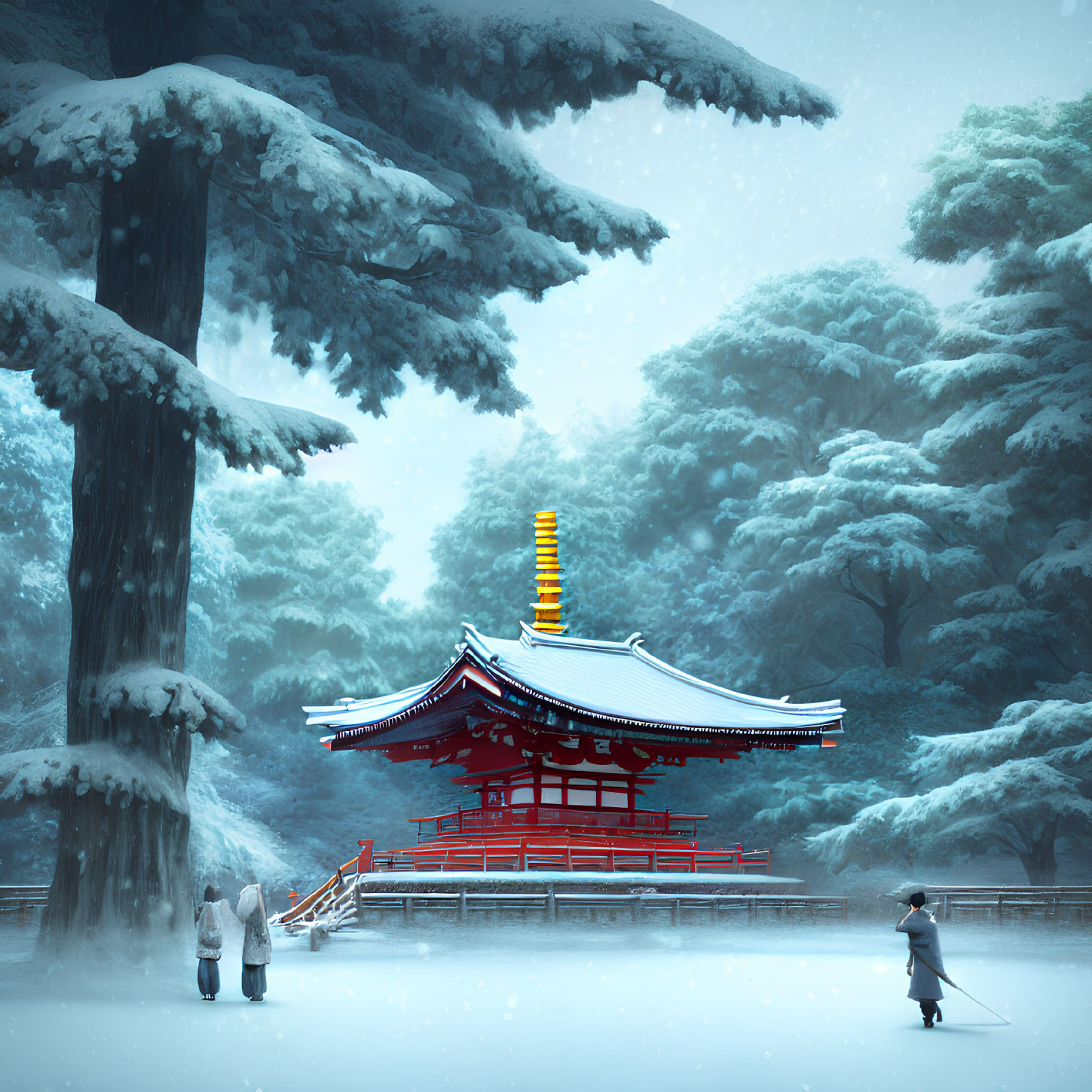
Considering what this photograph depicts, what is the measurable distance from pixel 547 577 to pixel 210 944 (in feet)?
43.3

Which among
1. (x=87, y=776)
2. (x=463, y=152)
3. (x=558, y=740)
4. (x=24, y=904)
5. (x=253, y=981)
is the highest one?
(x=463, y=152)

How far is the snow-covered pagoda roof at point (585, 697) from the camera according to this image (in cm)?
1522

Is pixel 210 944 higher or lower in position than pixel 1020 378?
lower

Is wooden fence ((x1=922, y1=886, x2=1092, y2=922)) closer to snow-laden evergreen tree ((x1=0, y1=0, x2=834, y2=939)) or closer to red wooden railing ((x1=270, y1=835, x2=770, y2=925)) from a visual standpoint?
red wooden railing ((x1=270, y1=835, x2=770, y2=925))

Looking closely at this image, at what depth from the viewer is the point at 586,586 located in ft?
110

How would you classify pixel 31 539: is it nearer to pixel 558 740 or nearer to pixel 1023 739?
pixel 558 740

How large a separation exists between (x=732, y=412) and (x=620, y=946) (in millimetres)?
22261

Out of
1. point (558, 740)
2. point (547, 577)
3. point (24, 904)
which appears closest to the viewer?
point (24, 904)

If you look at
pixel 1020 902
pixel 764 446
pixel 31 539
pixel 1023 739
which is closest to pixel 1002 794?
pixel 1023 739

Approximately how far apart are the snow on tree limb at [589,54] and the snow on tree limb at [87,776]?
27.4ft

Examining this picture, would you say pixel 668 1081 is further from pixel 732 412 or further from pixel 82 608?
pixel 732 412

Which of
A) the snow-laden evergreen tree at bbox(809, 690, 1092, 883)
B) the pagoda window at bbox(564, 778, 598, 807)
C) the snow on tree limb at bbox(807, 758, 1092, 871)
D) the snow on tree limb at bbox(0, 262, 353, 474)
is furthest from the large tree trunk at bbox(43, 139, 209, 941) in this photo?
the snow-laden evergreen tree at bbox(809, 690, 1092, 883)

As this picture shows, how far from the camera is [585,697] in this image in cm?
1684

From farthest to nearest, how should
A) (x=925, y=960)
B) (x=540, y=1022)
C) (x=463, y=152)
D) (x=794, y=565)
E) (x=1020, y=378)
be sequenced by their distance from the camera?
1. (x=794, y=565)
2. (x=1020, y=378)
3. (x=463, y=152)
4. (x=540, y=1022)
5. (x=925, y=960)
